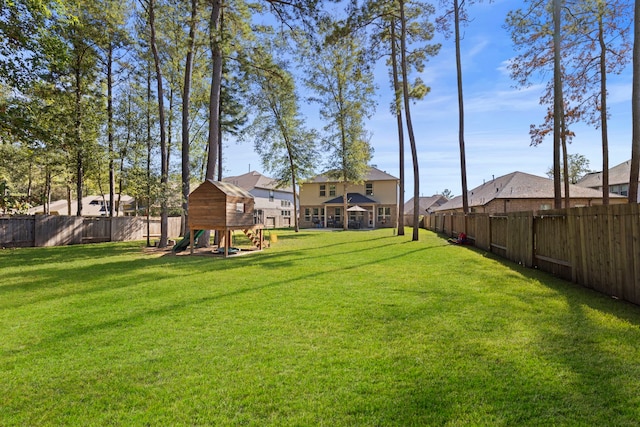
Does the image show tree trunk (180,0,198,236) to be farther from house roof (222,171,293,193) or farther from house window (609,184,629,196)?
house window (609,184,629,196)

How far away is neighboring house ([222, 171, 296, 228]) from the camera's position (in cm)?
4153

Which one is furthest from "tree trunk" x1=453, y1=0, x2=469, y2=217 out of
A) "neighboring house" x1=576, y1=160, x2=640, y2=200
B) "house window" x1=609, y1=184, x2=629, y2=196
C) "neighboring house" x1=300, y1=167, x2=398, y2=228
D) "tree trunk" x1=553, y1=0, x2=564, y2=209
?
"house window" x1=609, y1=184, x2=629, y2=196

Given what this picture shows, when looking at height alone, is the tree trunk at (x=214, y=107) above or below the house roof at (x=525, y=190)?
above

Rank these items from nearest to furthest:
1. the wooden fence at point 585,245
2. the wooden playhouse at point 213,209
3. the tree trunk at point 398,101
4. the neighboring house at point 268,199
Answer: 1. the wooden fence at point 585,245
2. the wooden playhouse at point 213,209
3. the tree trunk at point 398,101
4. the neighboring house at point 268,199

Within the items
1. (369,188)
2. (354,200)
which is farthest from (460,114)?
(369,188)

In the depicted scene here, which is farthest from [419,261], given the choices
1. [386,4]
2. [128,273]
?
[386,4]

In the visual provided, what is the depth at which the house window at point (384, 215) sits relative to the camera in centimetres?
3600

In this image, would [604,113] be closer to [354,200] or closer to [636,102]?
[636,102]

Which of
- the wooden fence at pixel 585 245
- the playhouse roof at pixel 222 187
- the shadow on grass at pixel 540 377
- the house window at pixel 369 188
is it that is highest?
the house window at pixel 369 188

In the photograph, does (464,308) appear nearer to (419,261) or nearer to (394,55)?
(419,261)

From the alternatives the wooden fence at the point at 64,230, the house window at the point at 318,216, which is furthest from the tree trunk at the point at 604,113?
the house window at the point at 318,216

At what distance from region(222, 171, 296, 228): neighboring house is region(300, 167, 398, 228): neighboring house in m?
5.01

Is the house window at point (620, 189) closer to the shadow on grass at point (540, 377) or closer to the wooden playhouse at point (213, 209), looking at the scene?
the wooden playhouse at point (213, 209)

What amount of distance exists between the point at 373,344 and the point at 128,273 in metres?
7.18
